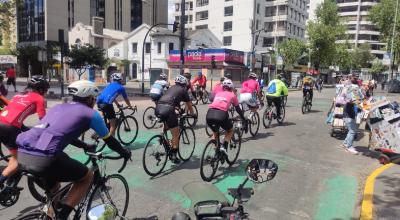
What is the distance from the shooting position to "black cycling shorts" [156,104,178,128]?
22.8 ft

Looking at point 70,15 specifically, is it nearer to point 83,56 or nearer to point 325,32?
point 83,56

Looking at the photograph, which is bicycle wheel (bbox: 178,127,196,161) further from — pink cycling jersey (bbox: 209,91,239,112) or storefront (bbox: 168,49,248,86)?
storefront (bbox: 168,49,248,86)

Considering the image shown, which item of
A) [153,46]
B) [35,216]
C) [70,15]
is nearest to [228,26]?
[153,46]

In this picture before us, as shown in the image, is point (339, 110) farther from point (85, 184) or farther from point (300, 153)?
point (85, 184)

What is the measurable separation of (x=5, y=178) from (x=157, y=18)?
86689 millimetres

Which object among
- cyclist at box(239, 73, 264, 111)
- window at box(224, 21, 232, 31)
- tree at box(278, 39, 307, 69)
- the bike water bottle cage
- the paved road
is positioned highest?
window at box(224, 21, 232, 31)

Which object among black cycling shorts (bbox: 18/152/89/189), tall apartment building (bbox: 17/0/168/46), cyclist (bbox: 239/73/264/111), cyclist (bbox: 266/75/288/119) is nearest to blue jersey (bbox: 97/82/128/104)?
cyclist (bbox: 239/73/264/111)

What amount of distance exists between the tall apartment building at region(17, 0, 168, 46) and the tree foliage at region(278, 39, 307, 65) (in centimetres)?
2493

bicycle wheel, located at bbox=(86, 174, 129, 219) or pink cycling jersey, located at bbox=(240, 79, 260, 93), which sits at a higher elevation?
pink cycling jersey, located at bbox=(240, 79, 260, 93)

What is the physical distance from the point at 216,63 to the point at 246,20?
2048 centimetres

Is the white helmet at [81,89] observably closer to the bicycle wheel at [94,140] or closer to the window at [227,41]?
the bicycle wheel at [94,140]

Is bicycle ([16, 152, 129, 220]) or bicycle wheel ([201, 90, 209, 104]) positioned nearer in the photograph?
bicycle ([16, 152, 129, 220])

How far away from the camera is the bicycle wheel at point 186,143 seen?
7865 mm

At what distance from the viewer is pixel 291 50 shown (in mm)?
55562
